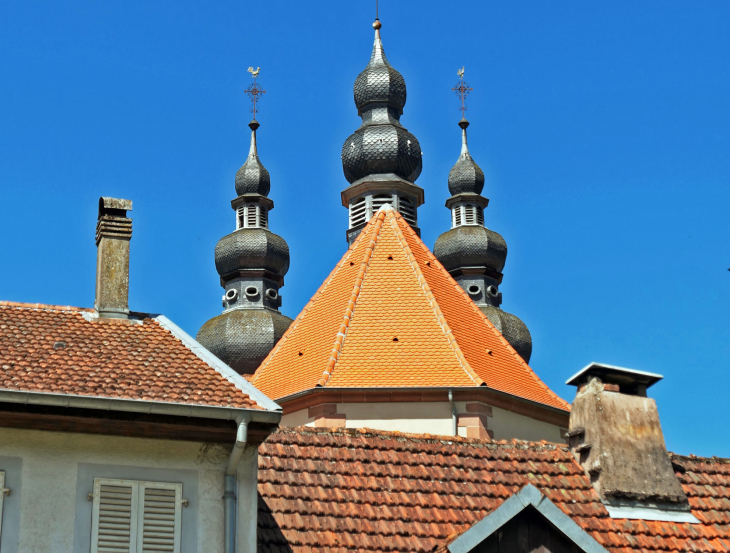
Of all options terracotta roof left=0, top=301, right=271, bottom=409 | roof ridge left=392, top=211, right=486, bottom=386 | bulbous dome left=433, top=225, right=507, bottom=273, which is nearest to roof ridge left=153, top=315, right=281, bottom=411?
terracotta roof left=0, top=301, right=271, bottom=409

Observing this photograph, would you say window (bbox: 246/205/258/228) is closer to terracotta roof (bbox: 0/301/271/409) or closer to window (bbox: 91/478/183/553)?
terracotta roof (bbox: 0/301/271/409)

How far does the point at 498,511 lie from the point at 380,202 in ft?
65.9

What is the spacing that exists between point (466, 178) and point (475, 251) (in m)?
3.19

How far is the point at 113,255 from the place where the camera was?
1630 cm

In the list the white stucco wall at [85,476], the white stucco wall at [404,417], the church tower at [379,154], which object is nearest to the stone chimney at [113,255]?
the white stucco wall at [85,476]

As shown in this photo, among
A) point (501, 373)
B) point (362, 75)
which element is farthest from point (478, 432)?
point (362, 75)

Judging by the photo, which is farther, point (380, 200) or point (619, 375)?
point (380, 200)

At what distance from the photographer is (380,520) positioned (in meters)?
15.1

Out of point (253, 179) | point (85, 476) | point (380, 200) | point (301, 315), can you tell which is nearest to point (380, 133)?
point (380, 200)

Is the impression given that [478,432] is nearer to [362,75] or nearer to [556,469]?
[556,469]

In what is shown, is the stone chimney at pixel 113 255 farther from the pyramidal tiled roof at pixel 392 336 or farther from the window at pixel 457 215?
the window at pixel 457 215

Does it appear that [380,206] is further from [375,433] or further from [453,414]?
[375,433]

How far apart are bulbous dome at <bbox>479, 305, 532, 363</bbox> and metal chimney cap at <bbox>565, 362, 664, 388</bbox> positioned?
85.4ft

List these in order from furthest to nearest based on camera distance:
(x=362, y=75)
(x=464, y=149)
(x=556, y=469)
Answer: (x=464, y=149) → (x=362, y=75) → (x=556, y=469)
